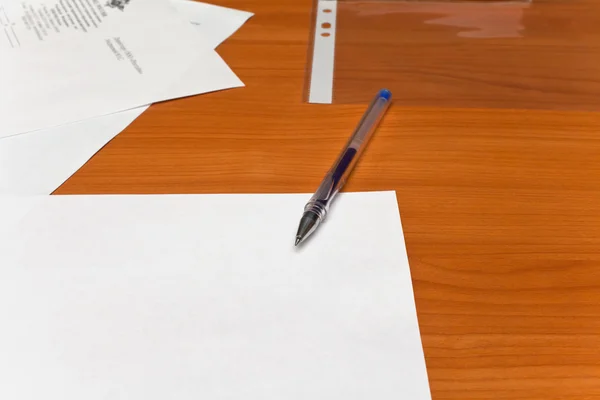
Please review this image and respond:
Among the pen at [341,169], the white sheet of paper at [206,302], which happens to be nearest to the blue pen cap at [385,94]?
the pen at [341,169]

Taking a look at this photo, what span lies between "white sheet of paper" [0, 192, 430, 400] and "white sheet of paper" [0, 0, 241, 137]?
4.7 inches

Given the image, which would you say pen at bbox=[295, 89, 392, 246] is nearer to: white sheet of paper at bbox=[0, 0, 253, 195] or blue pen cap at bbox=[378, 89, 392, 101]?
blue pen cap at bbox=[378, 89, 392, 101]

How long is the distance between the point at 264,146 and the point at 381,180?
0.35 ft

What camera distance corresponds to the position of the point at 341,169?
46cm

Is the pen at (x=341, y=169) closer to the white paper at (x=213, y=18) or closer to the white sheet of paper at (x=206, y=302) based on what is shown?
the white sheet of paper at (x=206, y=302)

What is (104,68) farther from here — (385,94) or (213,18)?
(385,94)

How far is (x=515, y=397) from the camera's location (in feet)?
1.08

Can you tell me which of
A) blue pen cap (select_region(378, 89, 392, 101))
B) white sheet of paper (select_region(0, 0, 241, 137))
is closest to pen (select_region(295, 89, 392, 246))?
blue pen cap (select_region(378, 89, 392, 101))

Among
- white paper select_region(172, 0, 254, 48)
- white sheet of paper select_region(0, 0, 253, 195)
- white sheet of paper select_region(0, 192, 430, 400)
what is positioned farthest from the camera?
white paper select_region(172, 0, 254, 48)

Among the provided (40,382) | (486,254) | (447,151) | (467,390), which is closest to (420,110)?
(447,151)

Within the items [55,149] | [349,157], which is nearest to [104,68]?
[55,149]

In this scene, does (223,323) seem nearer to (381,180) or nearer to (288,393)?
(288,393)

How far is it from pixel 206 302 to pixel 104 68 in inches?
12.3

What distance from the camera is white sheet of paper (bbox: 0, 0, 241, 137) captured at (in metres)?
0.53
